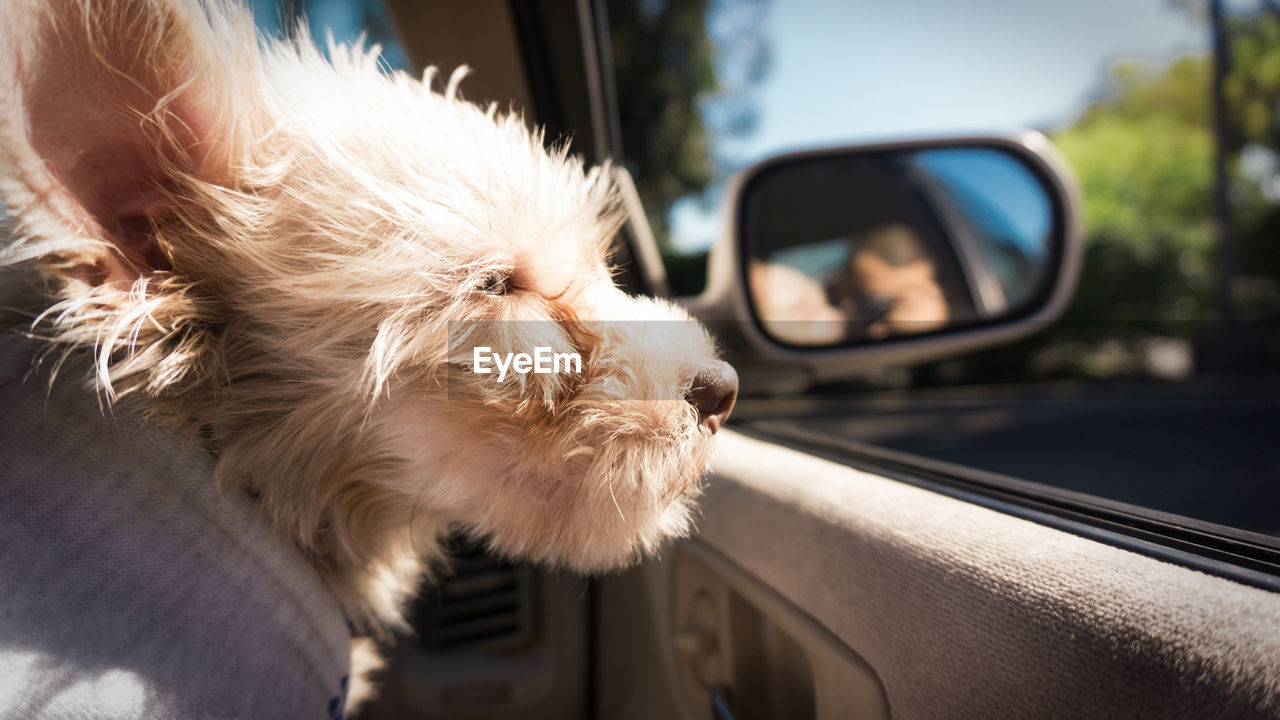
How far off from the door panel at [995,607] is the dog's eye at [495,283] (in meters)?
0.82

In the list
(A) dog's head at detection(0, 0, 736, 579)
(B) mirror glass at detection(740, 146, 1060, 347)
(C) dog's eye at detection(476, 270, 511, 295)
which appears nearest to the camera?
(A) dog's head at detection(0, 0, 736, 579)

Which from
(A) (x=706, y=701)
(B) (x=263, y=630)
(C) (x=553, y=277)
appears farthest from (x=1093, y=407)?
(B) (x=263, y=630)

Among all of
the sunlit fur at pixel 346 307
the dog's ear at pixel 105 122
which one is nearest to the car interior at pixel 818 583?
the sunlit fur at pixel 346 307

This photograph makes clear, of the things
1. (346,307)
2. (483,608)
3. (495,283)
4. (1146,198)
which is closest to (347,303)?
(346,307)

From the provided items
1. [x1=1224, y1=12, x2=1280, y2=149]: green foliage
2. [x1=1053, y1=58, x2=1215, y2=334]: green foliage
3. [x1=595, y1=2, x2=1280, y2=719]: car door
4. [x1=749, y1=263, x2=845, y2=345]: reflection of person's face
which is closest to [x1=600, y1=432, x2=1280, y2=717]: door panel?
[x1=595, y1=2, x2=1280, y2=719]: car door

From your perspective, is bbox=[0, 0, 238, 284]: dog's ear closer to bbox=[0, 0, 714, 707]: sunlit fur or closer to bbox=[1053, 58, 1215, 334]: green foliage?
bbox=[0, 0, 714, 707]: sunlit fur

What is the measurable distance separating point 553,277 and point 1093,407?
4.47 m

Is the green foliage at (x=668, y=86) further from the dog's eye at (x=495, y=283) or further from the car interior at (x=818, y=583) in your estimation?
the dog's eye at (x=495, y=283)

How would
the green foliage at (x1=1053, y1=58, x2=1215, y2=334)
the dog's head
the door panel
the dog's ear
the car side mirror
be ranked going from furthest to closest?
the green foliage at (x1=1053, y1=58, x2=1215, y2=334) < the car side mirror < the dog's head < the dog's ear < the door panel

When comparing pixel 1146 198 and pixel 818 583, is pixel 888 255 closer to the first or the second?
pixel 818 583

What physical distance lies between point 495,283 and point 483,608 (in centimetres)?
162

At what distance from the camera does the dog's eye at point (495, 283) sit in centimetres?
139

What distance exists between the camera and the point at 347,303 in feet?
4.24

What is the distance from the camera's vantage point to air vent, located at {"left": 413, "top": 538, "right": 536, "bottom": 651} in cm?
255
